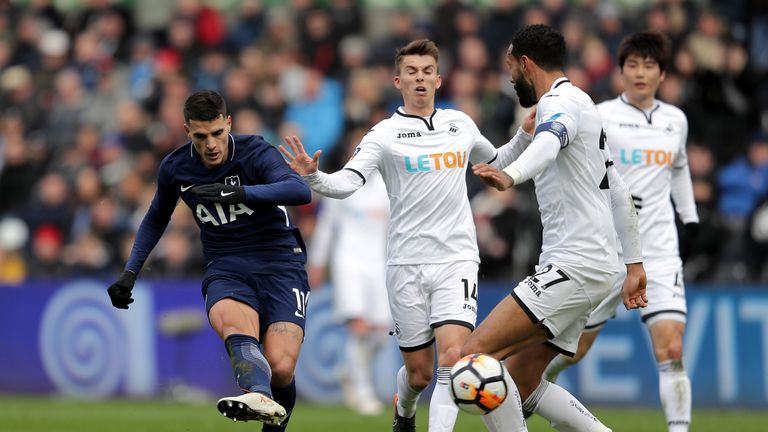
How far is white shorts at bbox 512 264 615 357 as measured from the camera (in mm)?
8820

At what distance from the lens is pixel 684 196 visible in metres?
11.6

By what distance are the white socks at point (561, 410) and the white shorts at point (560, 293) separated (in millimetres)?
671

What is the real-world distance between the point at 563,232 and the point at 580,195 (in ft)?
0.89

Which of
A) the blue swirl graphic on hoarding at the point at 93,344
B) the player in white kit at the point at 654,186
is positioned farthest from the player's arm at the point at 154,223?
the blue swirl graphic on hoarding at the point at 93,344

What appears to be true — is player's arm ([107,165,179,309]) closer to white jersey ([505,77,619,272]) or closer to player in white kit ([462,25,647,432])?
player in white kit ([462,25,647,432])

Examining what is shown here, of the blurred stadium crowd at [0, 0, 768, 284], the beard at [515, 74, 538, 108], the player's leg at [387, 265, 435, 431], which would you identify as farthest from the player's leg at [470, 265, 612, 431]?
the blurred stadium crowd at [0, 0, 768, 284]

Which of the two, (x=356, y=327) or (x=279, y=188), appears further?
(x=356, y=327)

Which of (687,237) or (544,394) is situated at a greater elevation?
(687,237)

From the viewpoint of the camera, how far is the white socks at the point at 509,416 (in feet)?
29.3

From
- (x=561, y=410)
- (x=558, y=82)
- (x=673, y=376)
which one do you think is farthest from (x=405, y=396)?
(x=558, y=82)

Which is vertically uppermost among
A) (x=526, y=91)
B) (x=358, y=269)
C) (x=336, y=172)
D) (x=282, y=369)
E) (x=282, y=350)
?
(x=526, y=91)

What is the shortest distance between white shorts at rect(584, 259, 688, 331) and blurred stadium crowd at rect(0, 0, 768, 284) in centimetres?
535

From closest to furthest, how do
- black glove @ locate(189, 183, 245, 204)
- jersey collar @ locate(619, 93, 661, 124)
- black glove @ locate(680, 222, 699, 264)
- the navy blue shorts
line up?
black glove @ locate(189, 183, 245, 204) < the navy blue shorts < jersey collar @ locate(619, 93, 661, 124) < black glove @ locate(680, 222, 699, 264)

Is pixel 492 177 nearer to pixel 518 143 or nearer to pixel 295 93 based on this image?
pixel 518 143
